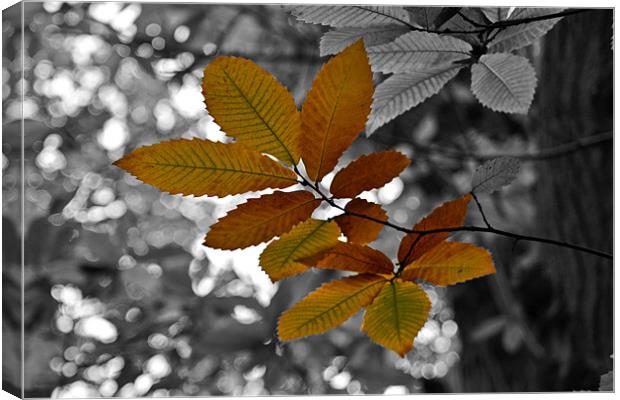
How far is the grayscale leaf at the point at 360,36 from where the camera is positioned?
386 mm

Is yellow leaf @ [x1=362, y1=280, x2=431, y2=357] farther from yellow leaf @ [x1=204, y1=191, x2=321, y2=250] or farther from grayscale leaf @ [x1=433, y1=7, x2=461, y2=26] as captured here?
grayscale leaf @ [x1=433, y1=7, x2=461, y2=26]

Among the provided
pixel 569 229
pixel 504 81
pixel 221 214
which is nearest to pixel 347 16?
pixel 504 81

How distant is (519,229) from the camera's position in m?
1.56

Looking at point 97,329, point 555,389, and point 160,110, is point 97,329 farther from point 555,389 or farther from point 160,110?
point 555,389

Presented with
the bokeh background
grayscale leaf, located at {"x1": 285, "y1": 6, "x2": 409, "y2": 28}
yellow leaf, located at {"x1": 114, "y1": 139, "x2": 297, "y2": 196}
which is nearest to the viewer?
yellow leaf, located at {"x1": 114, "y1": 139, "x2": 297, "y2": 196}

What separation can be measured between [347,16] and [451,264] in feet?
0.48

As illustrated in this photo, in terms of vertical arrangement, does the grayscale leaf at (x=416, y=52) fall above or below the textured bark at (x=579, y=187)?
above

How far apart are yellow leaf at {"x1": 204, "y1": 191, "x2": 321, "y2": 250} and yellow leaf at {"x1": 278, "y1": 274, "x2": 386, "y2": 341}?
0.10 feet

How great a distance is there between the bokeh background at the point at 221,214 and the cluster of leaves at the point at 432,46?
2.03 ft

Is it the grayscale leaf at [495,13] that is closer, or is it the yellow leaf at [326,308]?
the yellow leaf at [326,308]

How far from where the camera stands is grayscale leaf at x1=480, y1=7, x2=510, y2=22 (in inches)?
16.7

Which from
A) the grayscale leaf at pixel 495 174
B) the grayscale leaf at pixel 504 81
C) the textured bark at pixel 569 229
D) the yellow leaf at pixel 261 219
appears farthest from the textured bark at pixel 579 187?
the yellow leaf at pixel 261 219

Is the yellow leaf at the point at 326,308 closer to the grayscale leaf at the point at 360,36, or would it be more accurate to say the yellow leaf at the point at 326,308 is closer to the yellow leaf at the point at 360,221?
the yellow leaf at the point at 360,221

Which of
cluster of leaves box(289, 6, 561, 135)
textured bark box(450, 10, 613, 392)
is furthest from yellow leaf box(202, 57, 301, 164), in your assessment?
textured bark box(450, 10, 613, 392)
